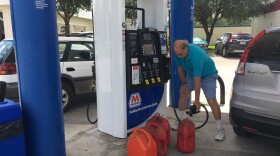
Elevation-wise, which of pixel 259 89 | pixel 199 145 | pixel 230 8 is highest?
pixel 230 8

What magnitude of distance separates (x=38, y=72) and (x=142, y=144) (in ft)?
4.68

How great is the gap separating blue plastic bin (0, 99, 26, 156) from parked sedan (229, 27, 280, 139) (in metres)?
2.52

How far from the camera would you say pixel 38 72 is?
323 centimetres

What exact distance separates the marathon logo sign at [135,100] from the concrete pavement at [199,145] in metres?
0.54

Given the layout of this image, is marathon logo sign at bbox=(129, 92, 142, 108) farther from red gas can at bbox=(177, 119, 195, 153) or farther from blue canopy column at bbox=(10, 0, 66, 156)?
blue canopy column at bbox=(10, 0, 66, 156)

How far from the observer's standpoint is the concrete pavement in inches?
167

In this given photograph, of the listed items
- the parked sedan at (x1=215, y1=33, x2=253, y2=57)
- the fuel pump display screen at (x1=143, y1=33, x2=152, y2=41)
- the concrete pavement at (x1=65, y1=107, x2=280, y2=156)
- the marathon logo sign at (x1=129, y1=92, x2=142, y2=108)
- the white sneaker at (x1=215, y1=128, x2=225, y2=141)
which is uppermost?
the fuel pump display screen at (x1=143, y1=33, x2=152, y2=41)

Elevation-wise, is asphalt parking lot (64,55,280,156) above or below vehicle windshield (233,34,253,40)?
below

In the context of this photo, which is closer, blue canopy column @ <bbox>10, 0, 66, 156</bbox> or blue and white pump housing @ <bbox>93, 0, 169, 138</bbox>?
blue canopy column @ <bbox>10, 0, 66, 156</bbox>

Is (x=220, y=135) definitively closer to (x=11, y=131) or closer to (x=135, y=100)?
(x=135, y=100)

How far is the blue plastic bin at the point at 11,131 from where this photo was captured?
2891mm

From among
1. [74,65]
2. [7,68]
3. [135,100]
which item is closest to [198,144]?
[135,100]

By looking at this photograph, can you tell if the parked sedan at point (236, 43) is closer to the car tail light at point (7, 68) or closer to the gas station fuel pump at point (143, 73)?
the gas station fuel pump at point (143, 73)

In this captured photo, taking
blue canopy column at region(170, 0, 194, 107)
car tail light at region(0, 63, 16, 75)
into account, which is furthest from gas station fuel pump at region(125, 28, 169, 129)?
car tail light at region(0, 63, 16, 75)
